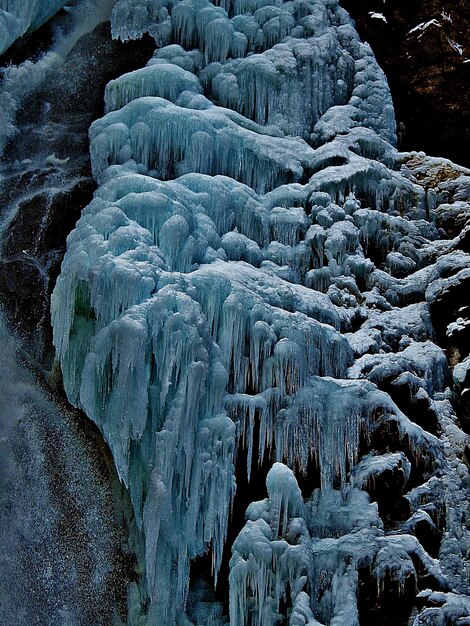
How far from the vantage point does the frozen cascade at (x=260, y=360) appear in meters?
6.21

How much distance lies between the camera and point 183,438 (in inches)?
248

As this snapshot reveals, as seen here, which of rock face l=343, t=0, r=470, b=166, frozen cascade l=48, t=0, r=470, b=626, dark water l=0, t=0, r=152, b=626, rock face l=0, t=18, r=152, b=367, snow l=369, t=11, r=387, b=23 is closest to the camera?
frozen cascade l=48, t=0, r=470, b=626

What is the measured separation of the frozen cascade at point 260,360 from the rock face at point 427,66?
1.25 metres

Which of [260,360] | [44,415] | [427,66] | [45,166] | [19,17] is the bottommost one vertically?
[44,415]

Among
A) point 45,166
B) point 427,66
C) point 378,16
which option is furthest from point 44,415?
point 378,16

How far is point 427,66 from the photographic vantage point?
945 cm

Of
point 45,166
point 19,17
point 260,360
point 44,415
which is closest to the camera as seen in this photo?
point 260,360

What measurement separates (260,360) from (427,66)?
14.4 feet

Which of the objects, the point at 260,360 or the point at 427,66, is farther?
the point at 427,66

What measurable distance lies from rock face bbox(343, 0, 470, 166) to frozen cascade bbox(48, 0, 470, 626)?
125 centimetres

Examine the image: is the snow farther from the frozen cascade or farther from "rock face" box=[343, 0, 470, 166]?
the frozen cascade

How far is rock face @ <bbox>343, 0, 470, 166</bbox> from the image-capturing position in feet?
30.5

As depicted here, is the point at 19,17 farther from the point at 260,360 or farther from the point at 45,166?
the point at 260,360

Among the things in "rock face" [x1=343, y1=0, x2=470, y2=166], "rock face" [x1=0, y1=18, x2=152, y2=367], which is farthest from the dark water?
"rock face" [x1=343, y1=0, x2=470, y2=166]
